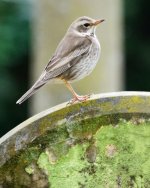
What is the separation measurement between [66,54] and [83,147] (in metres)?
1.39

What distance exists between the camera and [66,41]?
7.38 m

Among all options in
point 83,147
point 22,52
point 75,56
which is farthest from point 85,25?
point 22,52

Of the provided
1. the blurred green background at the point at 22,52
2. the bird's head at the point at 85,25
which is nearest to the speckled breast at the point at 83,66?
the bird's head at the point at 85,25

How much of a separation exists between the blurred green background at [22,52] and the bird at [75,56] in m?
5.89

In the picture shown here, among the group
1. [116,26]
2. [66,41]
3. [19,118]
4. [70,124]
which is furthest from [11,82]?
[70,124]

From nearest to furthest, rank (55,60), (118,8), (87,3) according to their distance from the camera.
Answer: (55,60) < (87,3) < (118,8)

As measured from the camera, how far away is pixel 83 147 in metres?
6.00

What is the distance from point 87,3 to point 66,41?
5.29 meters

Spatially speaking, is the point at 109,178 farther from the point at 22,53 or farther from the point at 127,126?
the point at 22,53

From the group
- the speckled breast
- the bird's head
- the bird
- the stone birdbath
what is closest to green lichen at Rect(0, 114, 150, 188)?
the stone birdbath

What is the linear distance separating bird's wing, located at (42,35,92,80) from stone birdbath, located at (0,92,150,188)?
96 cm

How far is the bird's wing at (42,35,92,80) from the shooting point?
7074mm

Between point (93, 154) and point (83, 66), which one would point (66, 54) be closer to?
point (83, 66)

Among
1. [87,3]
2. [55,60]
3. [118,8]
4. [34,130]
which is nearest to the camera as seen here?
[34,130]
